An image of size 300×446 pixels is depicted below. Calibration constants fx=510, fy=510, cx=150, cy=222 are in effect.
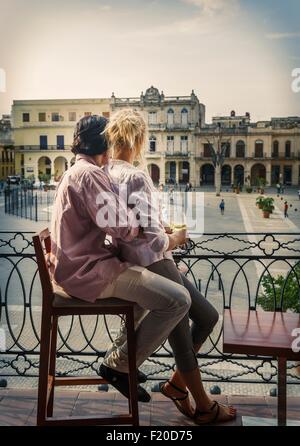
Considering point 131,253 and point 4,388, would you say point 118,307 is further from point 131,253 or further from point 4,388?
point 4,388

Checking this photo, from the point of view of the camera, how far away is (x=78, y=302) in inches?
70.9

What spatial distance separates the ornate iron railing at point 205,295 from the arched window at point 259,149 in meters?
29.8

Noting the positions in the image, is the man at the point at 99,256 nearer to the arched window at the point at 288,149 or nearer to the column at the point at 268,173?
the column at the point at 268,173

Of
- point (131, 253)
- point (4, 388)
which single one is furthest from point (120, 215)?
point (4, 388)

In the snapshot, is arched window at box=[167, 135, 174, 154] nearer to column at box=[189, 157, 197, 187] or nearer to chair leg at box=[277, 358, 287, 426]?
column at box=[189, 157, 197, 187]

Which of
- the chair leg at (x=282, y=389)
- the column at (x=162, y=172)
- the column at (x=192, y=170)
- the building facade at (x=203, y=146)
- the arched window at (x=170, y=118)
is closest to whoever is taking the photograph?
the chair leg at (x=282, y=389)

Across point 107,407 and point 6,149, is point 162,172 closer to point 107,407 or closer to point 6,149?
point 6,149

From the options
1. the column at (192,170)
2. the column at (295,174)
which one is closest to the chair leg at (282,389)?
the column at (192,170)

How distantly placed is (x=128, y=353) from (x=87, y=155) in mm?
731

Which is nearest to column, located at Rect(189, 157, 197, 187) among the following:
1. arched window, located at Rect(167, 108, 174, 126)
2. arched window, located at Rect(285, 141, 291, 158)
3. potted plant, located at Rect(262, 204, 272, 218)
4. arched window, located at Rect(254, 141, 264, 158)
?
arched window, located at Rect(167, 108, 174, 126)

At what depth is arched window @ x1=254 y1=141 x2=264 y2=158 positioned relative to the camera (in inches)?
1677

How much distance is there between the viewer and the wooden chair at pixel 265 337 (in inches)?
66.0

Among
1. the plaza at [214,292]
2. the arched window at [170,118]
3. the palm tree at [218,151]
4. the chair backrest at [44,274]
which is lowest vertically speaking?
the plaza at [214,292]

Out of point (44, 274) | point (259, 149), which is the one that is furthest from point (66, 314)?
point (259, 149)
